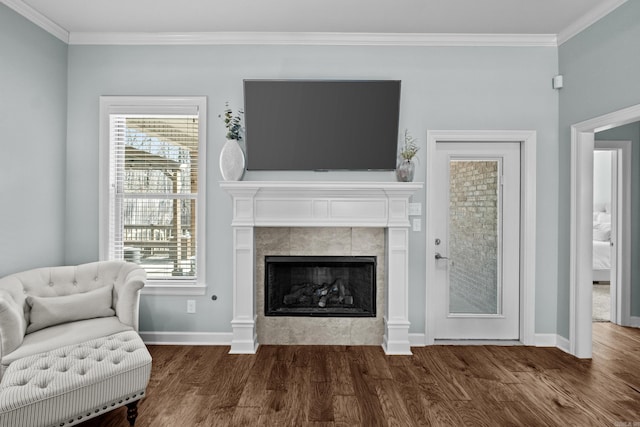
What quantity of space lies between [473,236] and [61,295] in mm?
3594

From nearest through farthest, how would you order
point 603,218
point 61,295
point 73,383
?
point 73,383 < point 61,295 < point 603,218

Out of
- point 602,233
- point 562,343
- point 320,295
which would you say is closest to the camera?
point 562,343

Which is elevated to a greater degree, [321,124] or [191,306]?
[321,124]

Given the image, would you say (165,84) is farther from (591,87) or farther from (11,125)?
(591,87)

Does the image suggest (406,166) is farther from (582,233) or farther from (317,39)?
(582,233)

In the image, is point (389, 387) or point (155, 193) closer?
point (389, 387)

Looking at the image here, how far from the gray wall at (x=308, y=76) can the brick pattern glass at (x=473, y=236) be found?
0.34 meters

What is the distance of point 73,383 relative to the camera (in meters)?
1.94

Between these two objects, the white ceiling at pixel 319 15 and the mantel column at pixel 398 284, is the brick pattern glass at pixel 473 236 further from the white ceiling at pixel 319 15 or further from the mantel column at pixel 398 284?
the white ceiling at pixel 319 15

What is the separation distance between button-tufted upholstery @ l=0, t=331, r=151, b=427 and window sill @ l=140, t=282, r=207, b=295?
4.12 ft

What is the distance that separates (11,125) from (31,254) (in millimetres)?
1054

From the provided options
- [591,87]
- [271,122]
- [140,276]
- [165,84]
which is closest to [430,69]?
[591,87]

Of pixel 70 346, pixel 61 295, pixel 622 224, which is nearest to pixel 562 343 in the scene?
pixel 622 224

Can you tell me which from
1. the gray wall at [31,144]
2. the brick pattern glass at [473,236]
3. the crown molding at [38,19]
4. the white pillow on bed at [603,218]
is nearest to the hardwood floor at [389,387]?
the brick pattern glass at [473,236]
